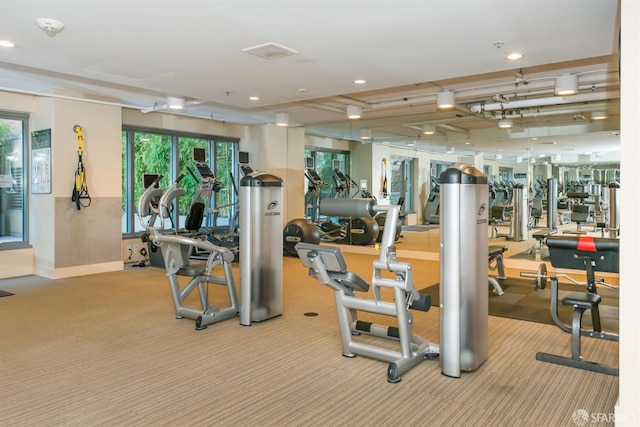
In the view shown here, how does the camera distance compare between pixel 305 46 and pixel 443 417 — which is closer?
pixel 443 417

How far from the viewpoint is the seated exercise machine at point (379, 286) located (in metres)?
3.18

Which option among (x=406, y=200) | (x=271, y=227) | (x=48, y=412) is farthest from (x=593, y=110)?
(x=48, y=412)

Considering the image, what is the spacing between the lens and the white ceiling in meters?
3.47

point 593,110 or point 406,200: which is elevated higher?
point 593,110

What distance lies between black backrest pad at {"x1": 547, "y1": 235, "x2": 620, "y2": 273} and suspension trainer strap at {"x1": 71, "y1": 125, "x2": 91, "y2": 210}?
19.9 ft

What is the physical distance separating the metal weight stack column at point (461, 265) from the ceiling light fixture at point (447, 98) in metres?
3.36

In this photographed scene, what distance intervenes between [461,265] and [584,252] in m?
0.86

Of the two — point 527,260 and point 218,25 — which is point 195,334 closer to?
point 218,25

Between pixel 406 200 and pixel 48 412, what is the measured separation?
8.08 metres

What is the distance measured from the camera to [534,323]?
4.48m

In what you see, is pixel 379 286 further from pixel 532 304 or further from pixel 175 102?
pixel 175 102

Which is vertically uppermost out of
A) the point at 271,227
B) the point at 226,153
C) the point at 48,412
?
the point at 226,153
